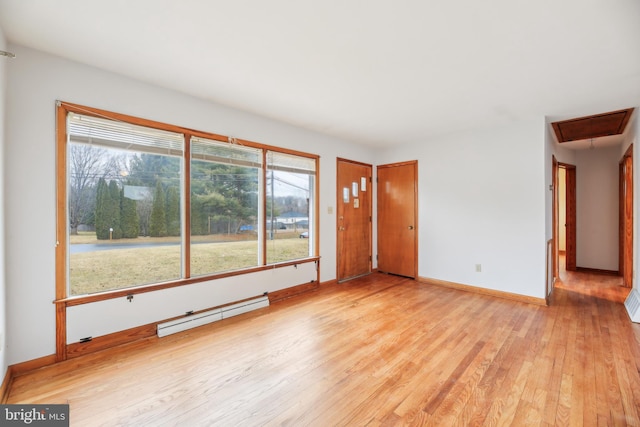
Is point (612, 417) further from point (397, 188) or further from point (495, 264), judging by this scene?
point (397, 188)

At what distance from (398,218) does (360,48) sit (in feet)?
11.5

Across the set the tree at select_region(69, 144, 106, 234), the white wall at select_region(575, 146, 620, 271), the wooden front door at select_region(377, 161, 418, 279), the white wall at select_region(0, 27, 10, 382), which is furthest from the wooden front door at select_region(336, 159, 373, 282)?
the white wall at select_region(575, 146, 620, 271)

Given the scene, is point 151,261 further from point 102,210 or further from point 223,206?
point 223,206

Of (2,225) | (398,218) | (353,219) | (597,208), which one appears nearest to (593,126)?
(597,208)

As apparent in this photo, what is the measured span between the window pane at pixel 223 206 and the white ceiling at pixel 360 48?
0.62 metres

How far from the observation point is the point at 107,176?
2574mm

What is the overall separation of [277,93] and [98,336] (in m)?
2.84

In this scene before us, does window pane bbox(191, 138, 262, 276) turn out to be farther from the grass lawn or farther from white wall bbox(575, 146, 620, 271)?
white wall bbox(575, 146, 620, 271)

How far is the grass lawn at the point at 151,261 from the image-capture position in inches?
96.1

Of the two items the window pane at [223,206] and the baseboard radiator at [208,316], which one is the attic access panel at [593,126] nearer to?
the window pane at [223,206]

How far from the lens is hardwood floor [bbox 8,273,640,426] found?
167cm

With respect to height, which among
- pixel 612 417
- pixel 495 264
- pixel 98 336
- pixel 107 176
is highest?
pixel 107 176

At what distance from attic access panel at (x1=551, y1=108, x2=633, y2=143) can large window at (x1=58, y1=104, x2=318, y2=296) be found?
13.1 feet

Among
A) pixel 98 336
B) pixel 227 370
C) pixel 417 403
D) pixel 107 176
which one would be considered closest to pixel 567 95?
pixel 417 403
